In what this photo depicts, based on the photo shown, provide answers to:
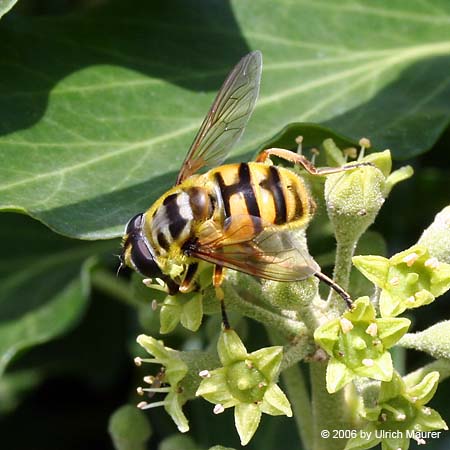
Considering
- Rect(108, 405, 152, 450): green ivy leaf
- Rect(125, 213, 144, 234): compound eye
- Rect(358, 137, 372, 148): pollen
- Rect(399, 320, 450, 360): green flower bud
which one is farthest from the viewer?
Rect(108, 405, 152, 450): green ivy leaf

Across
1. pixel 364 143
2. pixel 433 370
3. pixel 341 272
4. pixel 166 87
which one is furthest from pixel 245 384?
pixel 166 87

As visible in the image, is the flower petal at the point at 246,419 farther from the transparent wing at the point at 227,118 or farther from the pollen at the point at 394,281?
the transparent wing at the point at 227,118

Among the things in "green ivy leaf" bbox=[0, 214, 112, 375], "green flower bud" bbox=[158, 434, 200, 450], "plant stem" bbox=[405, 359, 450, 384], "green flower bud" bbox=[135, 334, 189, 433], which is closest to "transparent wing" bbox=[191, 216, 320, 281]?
"green flower bud" bbox=[135, 334, 189, 433]

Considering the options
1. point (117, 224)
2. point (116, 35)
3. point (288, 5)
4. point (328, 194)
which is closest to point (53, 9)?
point (116, 35)

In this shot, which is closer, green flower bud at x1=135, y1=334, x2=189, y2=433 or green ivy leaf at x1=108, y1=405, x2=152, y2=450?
green flower bud at x1=135, y1=334, x2=189, y2=433

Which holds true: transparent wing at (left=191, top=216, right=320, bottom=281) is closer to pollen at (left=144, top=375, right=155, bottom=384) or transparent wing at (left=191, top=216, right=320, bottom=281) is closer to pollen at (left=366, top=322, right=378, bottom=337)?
pollen at (left=366, top=322, right=378, bottom=337)

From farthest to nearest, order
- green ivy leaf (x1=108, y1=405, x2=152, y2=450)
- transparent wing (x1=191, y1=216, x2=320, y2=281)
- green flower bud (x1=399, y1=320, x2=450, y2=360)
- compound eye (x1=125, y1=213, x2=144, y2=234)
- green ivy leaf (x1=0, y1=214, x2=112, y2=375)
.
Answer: green ivy leaf (x1=0, y1=214, x2=112, y2=375) < green ivy leaf (x1=108, y1=405, x2=152, y2=450) < compound eye (x1=125, y1=213, x2=144, y2=234) < green flower bud (x1=399, y1=320, x2=450, y2=360) < transparent wing (x1=191, y1=216, x2=320, y2=281)

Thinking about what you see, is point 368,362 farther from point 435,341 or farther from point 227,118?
point 227,118
